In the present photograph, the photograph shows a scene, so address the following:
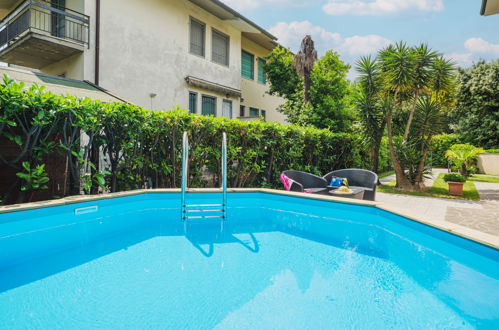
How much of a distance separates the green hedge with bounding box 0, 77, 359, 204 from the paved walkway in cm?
340

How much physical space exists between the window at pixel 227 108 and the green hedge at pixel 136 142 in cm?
688

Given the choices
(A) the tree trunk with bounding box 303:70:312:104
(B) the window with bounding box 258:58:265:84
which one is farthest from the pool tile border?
(B) the window with bounding box 258:58:265:84

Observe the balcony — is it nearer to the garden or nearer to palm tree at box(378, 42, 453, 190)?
the garden

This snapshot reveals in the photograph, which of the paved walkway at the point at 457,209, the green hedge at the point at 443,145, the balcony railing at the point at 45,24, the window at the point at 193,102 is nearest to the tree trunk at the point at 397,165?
the paved walkway at the point at 457,209

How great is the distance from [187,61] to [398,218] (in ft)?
40.0

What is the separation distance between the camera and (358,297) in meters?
3.08

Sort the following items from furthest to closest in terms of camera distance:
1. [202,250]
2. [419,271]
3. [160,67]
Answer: [160,67]
[202,250]
[419,271]

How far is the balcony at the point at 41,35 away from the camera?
1009 centimetres

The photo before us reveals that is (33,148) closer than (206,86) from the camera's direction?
Yes

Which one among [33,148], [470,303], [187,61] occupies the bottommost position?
[470,303]

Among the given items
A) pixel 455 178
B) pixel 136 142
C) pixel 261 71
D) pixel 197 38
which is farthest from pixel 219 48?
pixel 455 178

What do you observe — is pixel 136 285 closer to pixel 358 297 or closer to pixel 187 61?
pixel 358 297

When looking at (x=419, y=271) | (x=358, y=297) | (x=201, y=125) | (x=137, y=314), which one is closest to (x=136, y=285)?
(x=137, y=314)

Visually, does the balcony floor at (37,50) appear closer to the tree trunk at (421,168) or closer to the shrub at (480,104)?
the tree trunk at (421,168)
